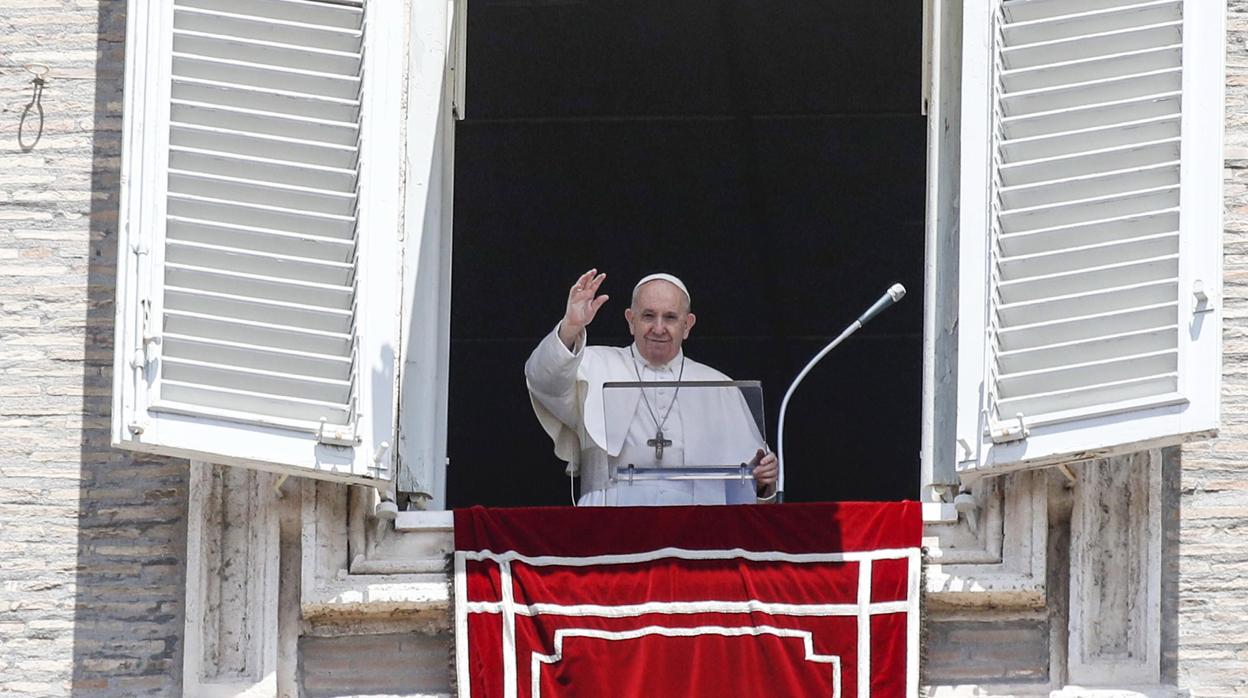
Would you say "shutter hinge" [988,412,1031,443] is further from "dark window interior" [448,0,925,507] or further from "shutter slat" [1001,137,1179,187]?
"dark window interior" [448,0,925,507]

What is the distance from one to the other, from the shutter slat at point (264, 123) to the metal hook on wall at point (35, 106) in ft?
2.41

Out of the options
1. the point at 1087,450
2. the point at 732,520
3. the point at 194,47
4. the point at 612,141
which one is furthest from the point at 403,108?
the point at 612,141

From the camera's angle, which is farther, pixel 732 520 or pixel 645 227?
pixel 645 227

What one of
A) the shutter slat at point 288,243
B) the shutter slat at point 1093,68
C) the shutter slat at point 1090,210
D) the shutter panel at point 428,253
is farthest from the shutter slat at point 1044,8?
the shutter slat at point 288,243

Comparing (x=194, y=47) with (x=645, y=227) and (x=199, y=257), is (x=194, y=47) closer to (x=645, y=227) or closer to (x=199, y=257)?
(x=199, y=257)

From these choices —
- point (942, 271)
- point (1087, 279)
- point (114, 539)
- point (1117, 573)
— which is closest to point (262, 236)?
point (114, 539)

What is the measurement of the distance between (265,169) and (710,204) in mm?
5333

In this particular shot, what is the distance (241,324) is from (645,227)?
18.1 ft

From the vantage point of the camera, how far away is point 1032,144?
24.2ft

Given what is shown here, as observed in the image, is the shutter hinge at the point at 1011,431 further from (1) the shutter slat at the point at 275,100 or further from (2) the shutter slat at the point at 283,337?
(1) the shutter slat at the point at 275,100

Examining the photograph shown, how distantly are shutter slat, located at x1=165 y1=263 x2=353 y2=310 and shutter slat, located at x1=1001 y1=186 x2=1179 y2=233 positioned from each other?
1.71 m

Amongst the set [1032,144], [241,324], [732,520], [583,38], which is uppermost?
[583,38]

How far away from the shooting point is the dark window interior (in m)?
11.3

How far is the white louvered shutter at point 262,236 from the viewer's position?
7.20m
